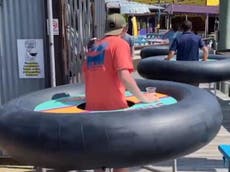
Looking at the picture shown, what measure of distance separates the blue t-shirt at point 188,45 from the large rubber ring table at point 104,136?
11.8ft

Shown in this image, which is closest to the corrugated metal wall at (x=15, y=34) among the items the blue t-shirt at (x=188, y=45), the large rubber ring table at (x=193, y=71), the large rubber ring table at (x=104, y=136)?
the large rubber ring table at (x=104, y=136)

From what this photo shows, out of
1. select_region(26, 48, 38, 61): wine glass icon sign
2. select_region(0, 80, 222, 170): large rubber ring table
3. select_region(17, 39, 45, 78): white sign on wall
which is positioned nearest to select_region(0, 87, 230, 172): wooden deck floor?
select_region(17, 39, 45, 78): white sign on wall

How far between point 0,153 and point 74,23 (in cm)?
163

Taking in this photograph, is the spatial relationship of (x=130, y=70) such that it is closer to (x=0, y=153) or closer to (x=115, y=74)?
(x=115, y=74)

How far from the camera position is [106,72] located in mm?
3172

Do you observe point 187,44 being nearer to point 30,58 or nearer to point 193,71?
point 193,71

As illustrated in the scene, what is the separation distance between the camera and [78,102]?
3693mm

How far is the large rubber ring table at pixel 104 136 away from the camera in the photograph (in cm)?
269

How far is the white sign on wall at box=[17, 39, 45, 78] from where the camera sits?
4648mm

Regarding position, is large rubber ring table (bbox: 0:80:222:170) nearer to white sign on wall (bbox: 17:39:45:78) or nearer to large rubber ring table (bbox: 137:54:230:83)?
white sign on wall (bbox: 17:39:45:78)

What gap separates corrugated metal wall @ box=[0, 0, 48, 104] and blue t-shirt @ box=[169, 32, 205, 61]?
251cm

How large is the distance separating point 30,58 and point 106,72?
1.71m

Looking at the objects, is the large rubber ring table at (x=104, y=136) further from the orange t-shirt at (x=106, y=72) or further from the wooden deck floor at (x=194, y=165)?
the wooden deck floor at (x=194, y=165)

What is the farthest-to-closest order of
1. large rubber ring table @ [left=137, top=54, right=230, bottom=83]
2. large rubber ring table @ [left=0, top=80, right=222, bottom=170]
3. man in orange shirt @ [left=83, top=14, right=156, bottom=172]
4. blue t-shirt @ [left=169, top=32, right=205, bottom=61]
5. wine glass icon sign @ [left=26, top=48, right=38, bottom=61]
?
blue t-shirt @ [left=169, top=32, right=205, bottom=61]
large rubber ring table @ [left=137, top=54, right=230, bottom=83]
wine glass icon sign @ [left=26, top=48, right=38, bottom=61]
man in orange shirt @ [left=83, top=14, right=156, bottom=172]
large rubber ring table @ [left=0, top=80, right=222, bottom=170]
